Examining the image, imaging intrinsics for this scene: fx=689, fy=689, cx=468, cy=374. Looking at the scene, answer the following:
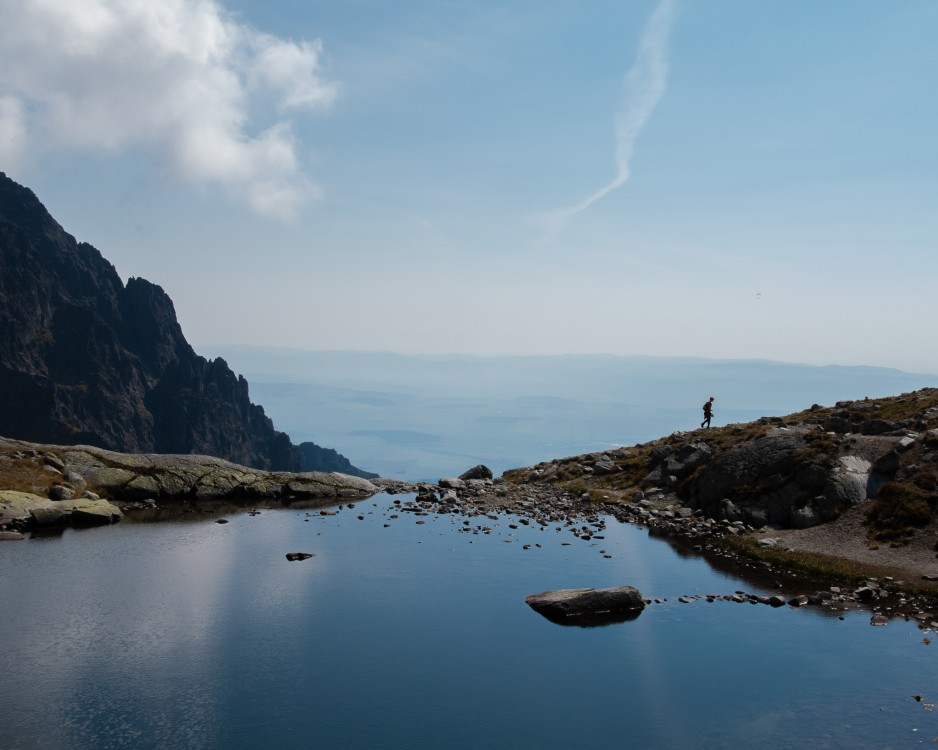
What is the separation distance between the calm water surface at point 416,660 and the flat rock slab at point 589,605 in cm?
108

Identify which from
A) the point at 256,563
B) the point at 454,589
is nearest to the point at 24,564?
the point at 256,563

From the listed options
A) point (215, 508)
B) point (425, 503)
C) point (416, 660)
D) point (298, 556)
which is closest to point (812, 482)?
point (425, 503)

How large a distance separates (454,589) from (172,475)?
42.0 metres

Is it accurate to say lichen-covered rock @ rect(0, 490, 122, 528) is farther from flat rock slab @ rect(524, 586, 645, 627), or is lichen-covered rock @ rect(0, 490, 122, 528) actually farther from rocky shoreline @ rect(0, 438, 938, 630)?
flat rock slab @ rect(524, 586, 645, 627)

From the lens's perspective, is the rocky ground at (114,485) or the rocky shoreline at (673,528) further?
the rocky ground at (114,485)

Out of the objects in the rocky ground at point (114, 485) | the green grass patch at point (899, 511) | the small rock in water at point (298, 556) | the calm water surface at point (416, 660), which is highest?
the rocky ground at point (114, 485)

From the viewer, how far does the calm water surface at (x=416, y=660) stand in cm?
2598

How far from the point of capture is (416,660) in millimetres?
32438

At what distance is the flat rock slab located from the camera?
39.1m

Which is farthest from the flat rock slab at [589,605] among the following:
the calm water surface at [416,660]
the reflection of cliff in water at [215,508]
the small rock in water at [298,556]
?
the reflection of cliff in water at [215,508]

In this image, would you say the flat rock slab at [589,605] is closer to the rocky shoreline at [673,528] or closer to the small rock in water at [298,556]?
the rocky shoreline at [673,528]

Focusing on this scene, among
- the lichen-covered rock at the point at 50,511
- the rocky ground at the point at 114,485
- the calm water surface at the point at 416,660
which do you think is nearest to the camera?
the calm water surface at the point at 416,660

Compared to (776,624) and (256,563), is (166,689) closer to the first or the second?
(256,563)

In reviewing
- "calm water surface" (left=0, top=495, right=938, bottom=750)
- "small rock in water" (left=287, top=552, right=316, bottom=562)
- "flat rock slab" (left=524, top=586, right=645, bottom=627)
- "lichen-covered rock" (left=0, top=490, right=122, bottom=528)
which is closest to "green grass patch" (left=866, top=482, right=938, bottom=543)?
"calm water surface" (left=0, top=495, right=938, bottom=750)
